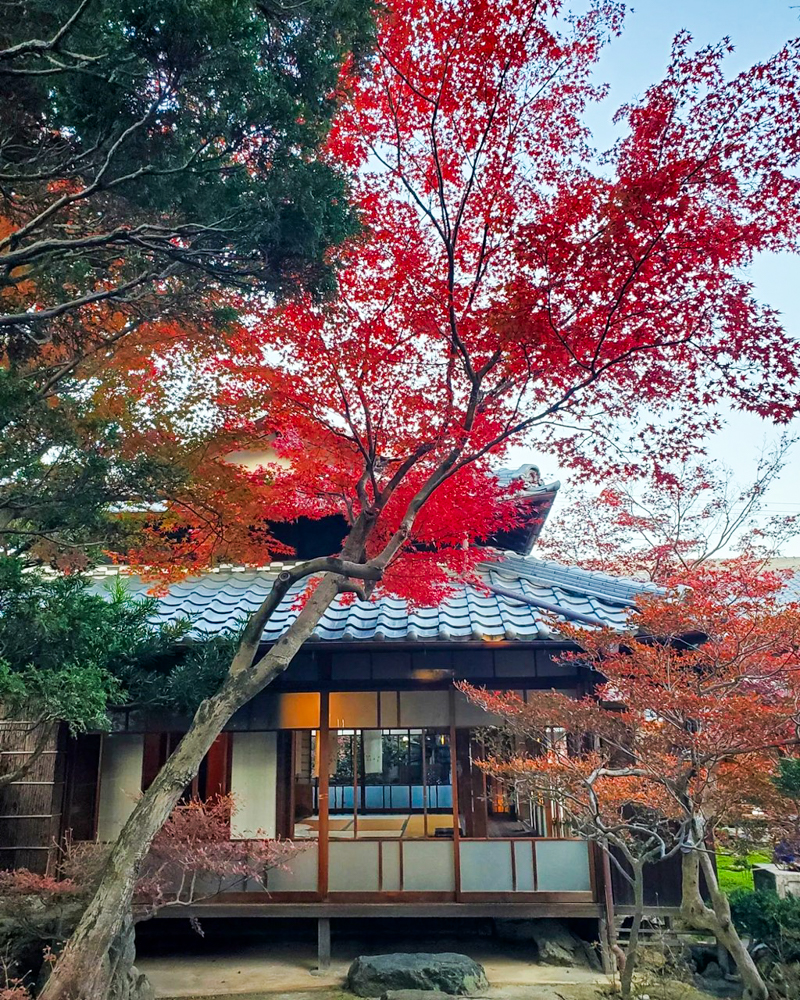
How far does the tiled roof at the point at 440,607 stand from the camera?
8.23 meters

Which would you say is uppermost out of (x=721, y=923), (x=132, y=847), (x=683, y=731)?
(x=683, y=731)

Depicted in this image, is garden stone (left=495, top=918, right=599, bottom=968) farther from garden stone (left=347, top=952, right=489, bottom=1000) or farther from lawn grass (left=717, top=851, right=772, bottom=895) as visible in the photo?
lawn grass (left=717, top=851, right=772, bottom=895)

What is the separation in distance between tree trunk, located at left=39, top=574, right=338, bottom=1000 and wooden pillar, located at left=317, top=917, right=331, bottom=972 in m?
3.43

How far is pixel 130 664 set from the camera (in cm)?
745

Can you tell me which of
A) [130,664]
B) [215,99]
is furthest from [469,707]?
[215,99]

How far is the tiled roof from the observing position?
8227mm

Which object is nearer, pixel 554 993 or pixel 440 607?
pixel 554 993

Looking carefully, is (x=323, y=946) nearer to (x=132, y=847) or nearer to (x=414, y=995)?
(x=414, y=995)

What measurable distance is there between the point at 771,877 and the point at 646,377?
693cm

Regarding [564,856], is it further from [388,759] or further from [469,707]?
[388,759]

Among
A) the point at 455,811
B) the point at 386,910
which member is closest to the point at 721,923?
the point at 455,811

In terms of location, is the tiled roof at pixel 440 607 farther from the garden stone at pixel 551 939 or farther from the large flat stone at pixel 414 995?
the garden stone at pixel 551 939

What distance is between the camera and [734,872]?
12594 mm

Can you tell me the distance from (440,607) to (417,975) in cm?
389
